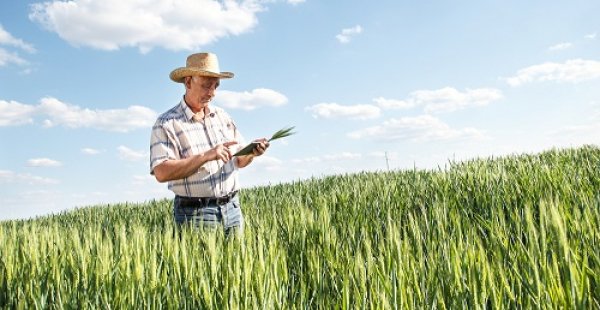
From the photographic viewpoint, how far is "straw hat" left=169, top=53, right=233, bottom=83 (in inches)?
141

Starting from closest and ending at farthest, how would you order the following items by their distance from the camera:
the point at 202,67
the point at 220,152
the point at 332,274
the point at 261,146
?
the point at 332,274 < the point at 220,152 < the point at 261,146 < the point at 202,67

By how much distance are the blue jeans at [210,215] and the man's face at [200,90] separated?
72 centimetres

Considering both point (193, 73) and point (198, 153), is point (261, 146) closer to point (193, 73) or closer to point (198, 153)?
point (198, 153)

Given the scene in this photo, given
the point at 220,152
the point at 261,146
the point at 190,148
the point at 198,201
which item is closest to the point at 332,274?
the point at 220,152

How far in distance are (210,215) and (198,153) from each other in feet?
1.45

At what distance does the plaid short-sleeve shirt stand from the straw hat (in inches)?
9.0

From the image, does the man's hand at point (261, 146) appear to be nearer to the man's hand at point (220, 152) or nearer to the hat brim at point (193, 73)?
the man's hand at point (220, 152)

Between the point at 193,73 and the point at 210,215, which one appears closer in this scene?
the point at 210,215

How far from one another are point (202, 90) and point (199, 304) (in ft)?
7.08

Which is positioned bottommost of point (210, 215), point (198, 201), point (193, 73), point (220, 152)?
point (210, 215)

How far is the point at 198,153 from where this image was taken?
3.58m

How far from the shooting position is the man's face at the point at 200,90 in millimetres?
3674

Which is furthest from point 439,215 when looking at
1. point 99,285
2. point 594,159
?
point 594,159

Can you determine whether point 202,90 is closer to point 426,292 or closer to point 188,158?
point 188,158
